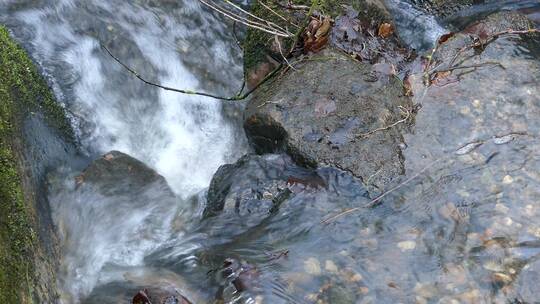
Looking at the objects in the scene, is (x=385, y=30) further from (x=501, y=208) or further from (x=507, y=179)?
(x=501, y=208)

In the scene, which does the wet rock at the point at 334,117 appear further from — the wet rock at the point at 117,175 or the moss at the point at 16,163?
the moss at the point at 16,163

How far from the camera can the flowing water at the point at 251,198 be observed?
3531 mm

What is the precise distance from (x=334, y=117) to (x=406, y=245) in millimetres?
1134

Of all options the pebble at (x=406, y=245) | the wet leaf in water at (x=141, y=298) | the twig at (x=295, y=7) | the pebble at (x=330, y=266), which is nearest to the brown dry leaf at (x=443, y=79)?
the twig at (x=295, y=7)

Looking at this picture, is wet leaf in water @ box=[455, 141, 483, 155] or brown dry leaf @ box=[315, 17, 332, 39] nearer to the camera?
wet leaf in water @ box=[455, 141, 483, 155]

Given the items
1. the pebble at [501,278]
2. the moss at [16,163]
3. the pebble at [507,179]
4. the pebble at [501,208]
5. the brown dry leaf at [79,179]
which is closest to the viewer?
the moss at [16,163]

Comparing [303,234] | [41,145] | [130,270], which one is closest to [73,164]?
[41,145]

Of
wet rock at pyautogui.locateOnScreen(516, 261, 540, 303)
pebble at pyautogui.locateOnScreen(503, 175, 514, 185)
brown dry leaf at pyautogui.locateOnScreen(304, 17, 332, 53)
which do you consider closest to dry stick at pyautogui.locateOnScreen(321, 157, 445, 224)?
pebble at pyautogui.locateOnScreen(503, 175, 514, 185)

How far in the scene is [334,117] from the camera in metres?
4.27

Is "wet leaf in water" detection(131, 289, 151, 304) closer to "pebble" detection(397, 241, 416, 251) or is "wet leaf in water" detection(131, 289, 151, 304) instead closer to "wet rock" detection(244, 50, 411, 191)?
"wet rock" detection(244, 50, 411, 191)

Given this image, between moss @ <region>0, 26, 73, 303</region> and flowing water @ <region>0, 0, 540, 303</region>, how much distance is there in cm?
26

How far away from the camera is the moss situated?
2.81 m

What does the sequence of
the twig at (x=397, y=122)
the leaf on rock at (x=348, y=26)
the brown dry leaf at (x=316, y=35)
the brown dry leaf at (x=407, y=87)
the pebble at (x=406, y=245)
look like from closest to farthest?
the pebble at (x=406, y=245) < the twig at (x=397, y=122) < the brown dry leaf at (x=407, y=87) < the brown dry leaf at (x=316, y=35) < the leaf on rock at (x=348, y=26)

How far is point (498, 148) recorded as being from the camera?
13.5 ft
